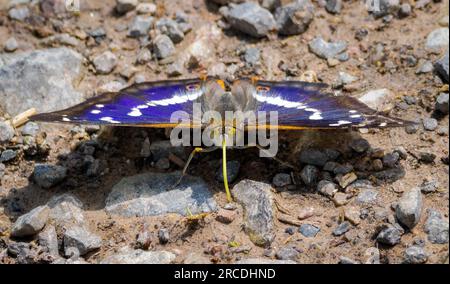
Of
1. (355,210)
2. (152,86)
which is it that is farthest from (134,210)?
(355,210)

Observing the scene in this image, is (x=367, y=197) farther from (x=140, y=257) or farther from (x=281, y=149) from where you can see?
(x=140, y=257)

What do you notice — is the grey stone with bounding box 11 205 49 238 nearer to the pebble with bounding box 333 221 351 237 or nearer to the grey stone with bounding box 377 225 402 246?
the pebble with bounding box 333 221 351 237

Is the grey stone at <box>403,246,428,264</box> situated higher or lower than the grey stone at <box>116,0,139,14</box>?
lower

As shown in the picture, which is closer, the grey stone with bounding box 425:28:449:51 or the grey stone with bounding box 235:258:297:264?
the grey stone with bounding box 235:258:297:264

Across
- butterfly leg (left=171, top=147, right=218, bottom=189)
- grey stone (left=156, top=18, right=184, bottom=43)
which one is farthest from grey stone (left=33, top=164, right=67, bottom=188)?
grey stone (left=156, top=18, right=184, bottom=43)

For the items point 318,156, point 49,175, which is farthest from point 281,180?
point 49,175

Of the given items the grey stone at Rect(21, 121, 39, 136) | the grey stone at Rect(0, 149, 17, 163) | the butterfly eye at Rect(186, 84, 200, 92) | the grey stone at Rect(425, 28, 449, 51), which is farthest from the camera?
the grey stone at Rect(425, 28, 449, 51)

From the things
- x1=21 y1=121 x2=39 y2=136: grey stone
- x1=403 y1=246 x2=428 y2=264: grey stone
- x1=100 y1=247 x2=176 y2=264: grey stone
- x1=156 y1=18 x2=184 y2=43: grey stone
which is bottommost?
x1=100 y1=247 x2=176 y2=264: grey stone

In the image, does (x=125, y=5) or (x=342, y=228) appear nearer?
(x=342, y=228)
